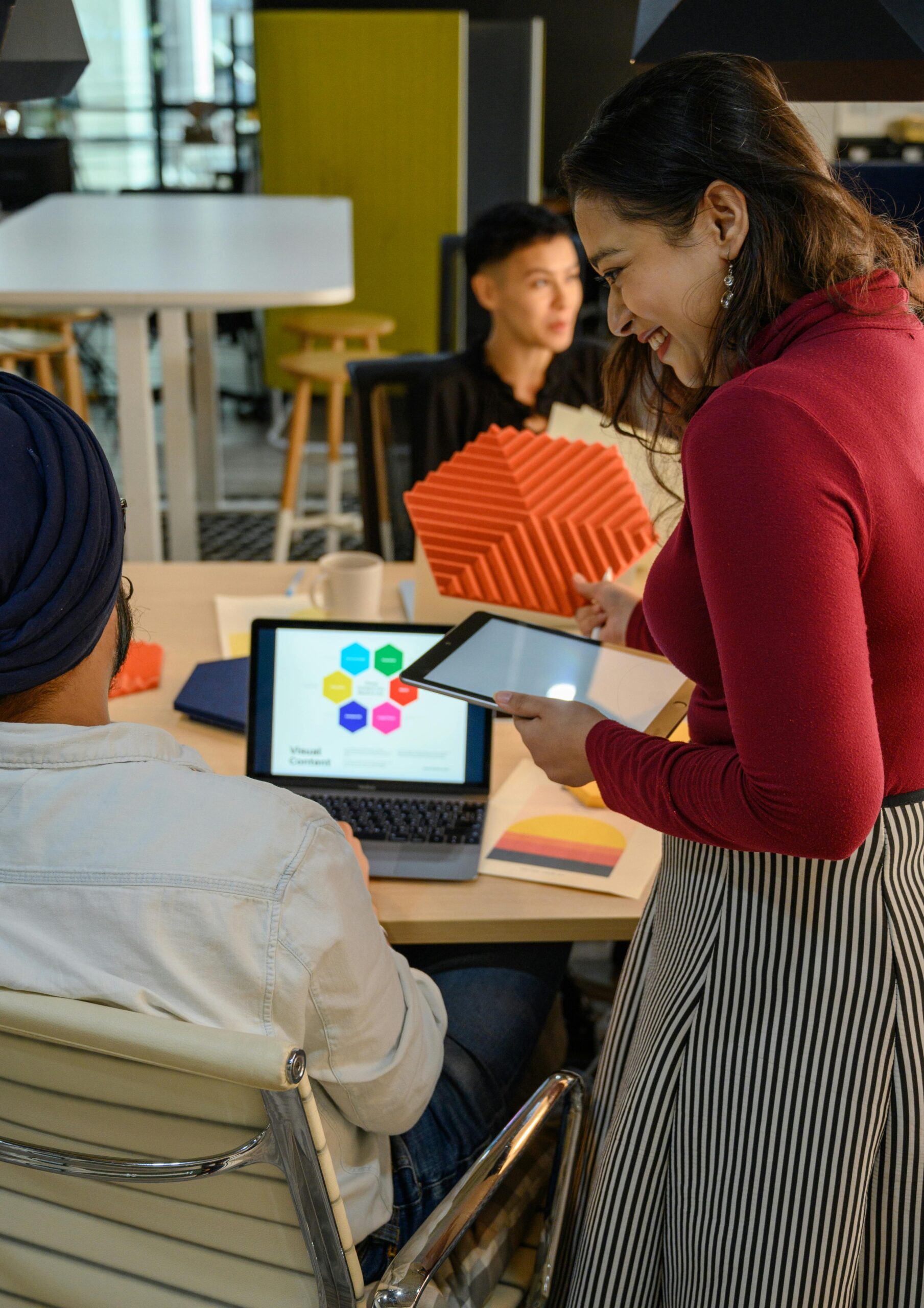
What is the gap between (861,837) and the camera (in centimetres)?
87

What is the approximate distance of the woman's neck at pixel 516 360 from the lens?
112 inches

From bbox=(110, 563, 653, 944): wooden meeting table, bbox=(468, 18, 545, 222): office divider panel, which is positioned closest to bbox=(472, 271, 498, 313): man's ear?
bbox=(110, 563, 653, 944): wooden meeting table

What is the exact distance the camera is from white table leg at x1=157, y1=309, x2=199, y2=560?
3.72 meters

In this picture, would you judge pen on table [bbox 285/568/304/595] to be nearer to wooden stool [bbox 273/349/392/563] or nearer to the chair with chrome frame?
the chair with chrome frame

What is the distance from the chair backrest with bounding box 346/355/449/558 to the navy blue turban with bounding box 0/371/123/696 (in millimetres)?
1679

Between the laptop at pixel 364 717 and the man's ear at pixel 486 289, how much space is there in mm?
1617

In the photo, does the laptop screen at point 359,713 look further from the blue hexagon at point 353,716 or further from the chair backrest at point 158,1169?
the chair backrest at point 158,1169

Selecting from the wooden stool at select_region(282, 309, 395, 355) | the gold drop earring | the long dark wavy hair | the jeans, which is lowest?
the jeans

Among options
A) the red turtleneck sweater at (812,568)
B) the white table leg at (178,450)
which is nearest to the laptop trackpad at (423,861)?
the red turtleneck sweater at (812,568)

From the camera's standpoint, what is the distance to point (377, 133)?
5938 millimetres

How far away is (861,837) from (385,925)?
1.98 feet

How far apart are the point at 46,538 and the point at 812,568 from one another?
1.81 ft

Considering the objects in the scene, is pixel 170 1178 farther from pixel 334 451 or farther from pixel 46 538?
pixel 334 451

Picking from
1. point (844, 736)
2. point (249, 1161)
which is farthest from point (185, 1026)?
point (844, 736)
